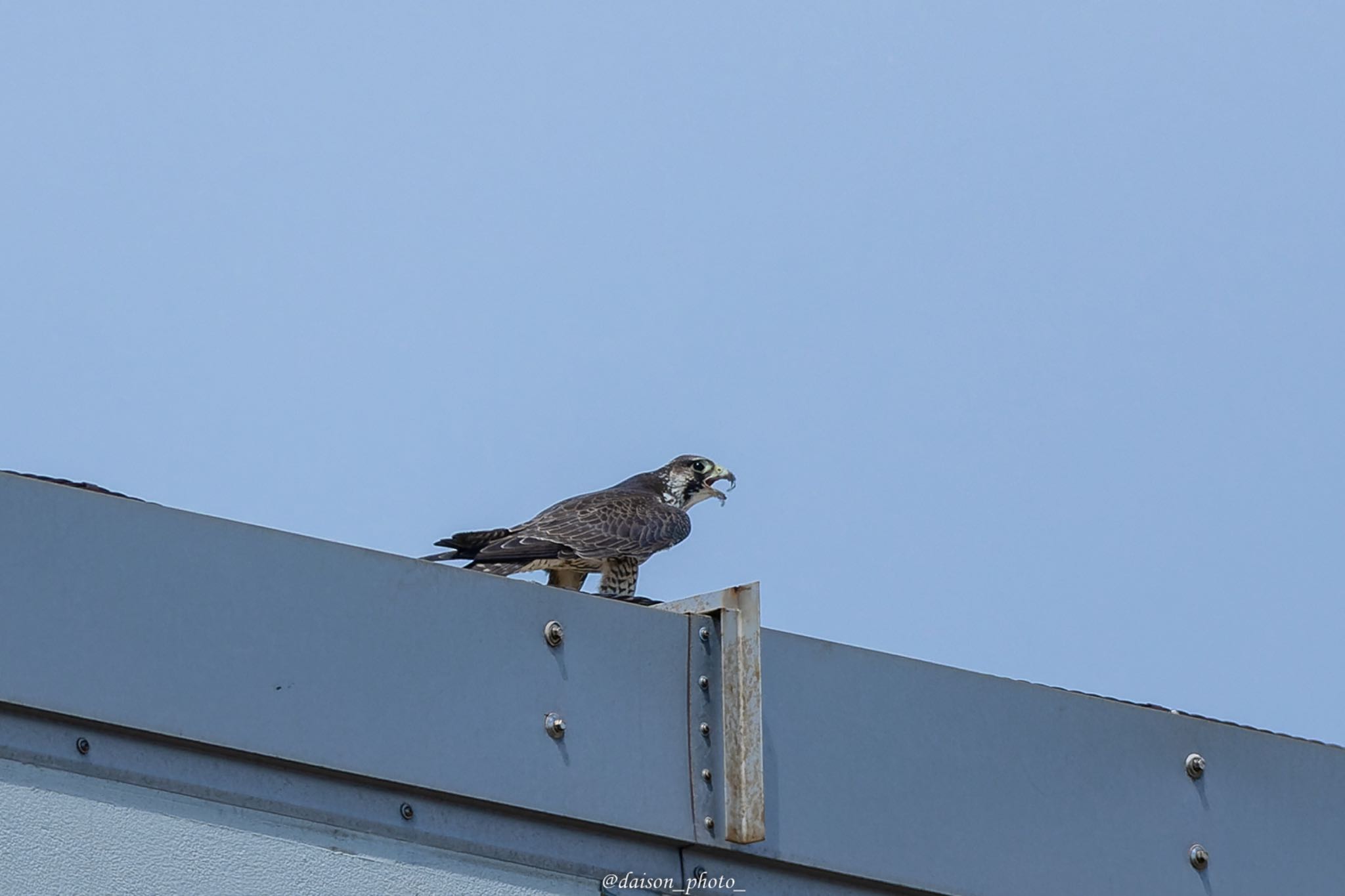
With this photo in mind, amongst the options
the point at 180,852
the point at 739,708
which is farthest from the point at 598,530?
the point at 180,852

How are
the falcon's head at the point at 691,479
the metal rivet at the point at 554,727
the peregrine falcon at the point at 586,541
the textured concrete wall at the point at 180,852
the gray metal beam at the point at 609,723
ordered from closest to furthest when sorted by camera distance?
the textured concrete wall at the point at 180,852, the gray metal beam at the point at 609,723, the metal rivet at the point at 554,727, the peregrine falcon at the point at 586,541, the falcon's head at the point at 691,479

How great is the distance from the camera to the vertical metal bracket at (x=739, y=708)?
320 centimetres

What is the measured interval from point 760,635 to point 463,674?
549 millimetres

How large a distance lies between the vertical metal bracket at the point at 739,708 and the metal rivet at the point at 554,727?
0.27 m

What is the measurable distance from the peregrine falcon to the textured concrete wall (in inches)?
128

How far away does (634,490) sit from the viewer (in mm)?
7359

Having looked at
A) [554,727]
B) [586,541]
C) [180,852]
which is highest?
[586,541]

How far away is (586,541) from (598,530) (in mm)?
90

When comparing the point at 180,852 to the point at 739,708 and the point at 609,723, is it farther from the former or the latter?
the point at 739,708

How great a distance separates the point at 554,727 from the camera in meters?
3.16

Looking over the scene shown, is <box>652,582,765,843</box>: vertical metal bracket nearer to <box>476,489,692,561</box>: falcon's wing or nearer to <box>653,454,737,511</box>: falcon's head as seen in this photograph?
Answer: <box>476,489,692,561</box>: falcon's wing

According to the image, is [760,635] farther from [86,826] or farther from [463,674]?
[86,826]

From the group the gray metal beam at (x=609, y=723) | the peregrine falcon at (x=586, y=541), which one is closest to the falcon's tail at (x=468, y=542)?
the peregrine falcon at (x=586, y=541)

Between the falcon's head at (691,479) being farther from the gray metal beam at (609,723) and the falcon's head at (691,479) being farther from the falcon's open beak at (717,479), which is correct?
the gray metal beam at (609,723)
